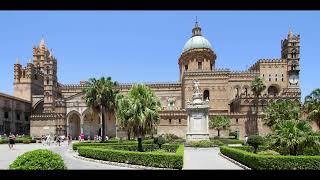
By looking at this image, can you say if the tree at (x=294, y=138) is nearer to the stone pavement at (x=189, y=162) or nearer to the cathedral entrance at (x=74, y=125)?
the stone pavement at (x=189, y=162)

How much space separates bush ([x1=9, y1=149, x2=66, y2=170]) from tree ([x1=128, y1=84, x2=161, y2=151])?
54.1 ft

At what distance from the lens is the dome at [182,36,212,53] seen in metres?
75.2

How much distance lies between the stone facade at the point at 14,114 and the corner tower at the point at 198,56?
1382 inches

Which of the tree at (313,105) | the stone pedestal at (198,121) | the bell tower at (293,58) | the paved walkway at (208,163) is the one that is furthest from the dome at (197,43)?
the paved walkway at (208,163)

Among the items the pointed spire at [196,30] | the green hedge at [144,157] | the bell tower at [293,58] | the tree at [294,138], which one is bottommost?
the green hedge at [144,157]

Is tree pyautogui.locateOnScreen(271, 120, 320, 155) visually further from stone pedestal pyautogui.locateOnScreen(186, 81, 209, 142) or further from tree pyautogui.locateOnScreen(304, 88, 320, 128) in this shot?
tree pyautogui.locateOnScreen(304, 88, 320, 128)

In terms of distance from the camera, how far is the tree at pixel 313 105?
46.5m

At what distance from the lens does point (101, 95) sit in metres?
45.1

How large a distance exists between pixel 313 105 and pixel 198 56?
30.6 m

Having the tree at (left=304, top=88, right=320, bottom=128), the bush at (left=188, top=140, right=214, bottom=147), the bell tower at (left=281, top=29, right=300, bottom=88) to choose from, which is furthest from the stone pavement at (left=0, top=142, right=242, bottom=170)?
the bell tower at (left=281, top=29, right=300, bottom=88)

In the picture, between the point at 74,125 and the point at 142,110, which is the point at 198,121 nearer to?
the point at 142,110
